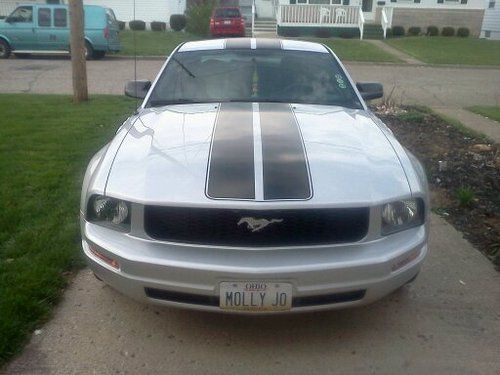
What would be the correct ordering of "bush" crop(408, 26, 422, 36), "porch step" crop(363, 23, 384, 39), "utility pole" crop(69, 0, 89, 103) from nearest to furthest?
"utility pole" crop(69, 0, 89, 103)
"porch step" crop(363, 23, 384, 39)
"bush" crop(408, 26, 422, 36)

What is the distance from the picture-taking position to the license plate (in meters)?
2.69

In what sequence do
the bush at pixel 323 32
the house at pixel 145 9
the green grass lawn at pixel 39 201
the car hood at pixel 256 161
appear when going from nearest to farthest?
the car hood at pixel 256 161, the green grass lawn at pixel 39 201, the bush at pixel 323 32, the house at pixel 145 9

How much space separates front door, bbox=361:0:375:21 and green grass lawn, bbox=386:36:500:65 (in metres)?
5.12

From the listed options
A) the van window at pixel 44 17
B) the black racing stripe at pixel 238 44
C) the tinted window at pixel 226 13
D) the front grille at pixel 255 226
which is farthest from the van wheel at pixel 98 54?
the front grille at pixel 255 226

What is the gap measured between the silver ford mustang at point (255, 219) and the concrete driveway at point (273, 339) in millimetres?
342

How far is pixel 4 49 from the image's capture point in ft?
60.7

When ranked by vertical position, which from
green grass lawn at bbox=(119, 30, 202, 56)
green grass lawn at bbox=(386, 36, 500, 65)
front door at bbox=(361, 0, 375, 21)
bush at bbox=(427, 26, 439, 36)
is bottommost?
green grass lawn at bbox=(119, 30, 202, 56)

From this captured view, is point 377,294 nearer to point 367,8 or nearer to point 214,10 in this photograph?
point 214,10

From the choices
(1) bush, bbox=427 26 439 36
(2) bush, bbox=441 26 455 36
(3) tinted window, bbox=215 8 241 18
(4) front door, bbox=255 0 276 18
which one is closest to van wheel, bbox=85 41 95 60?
(3) tinted window, bbox=215 8 241 18

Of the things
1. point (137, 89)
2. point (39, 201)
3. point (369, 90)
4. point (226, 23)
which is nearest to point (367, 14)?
point (226, 23)

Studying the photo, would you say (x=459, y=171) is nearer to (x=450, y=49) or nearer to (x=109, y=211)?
(x=109, y=211)

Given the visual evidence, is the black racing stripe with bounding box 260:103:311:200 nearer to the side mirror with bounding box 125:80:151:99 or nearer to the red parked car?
the side mirror with bounding box 125:80:151:99

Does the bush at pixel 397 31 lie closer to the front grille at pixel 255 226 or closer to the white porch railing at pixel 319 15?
the white porch railing at pixel 319 15

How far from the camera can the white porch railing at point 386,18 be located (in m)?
29.3
